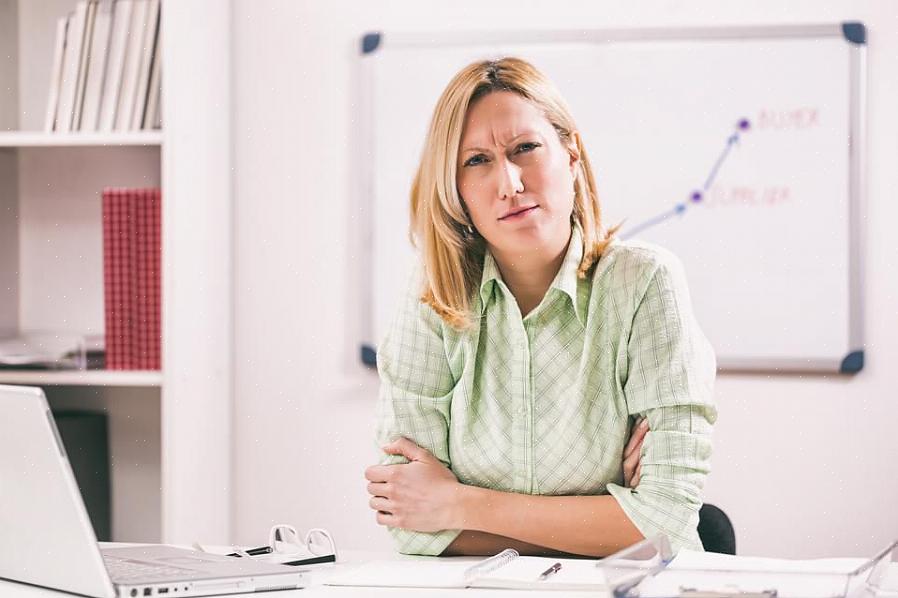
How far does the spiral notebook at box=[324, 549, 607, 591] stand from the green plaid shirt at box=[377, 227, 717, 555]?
7.9 inches

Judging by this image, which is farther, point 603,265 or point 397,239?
point 397,239

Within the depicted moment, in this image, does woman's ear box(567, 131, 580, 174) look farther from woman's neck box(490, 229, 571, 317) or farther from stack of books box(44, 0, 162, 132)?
stack of books box(44, 0, 162, 132)

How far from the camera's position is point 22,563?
49.9 inches

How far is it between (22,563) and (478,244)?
90 centimetres

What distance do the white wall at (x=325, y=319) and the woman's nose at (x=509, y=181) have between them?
1062 millimetres

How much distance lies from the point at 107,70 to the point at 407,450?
129 centimetres

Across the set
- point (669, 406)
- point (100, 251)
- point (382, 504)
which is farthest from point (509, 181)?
point (100, 251)

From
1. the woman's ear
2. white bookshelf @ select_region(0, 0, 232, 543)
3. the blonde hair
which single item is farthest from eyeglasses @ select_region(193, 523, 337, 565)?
white bookshelf @ select_region(0, 0, 232, 543)

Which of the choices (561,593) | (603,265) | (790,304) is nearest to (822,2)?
(790,304)

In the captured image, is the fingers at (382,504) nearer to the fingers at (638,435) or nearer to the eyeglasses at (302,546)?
the eyeglasses at (302,546)

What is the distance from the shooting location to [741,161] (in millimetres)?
2590

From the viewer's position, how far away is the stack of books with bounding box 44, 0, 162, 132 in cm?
243

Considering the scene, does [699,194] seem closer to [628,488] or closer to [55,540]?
[628,488]

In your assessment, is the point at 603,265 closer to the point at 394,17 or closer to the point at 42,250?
the point at 394,17
